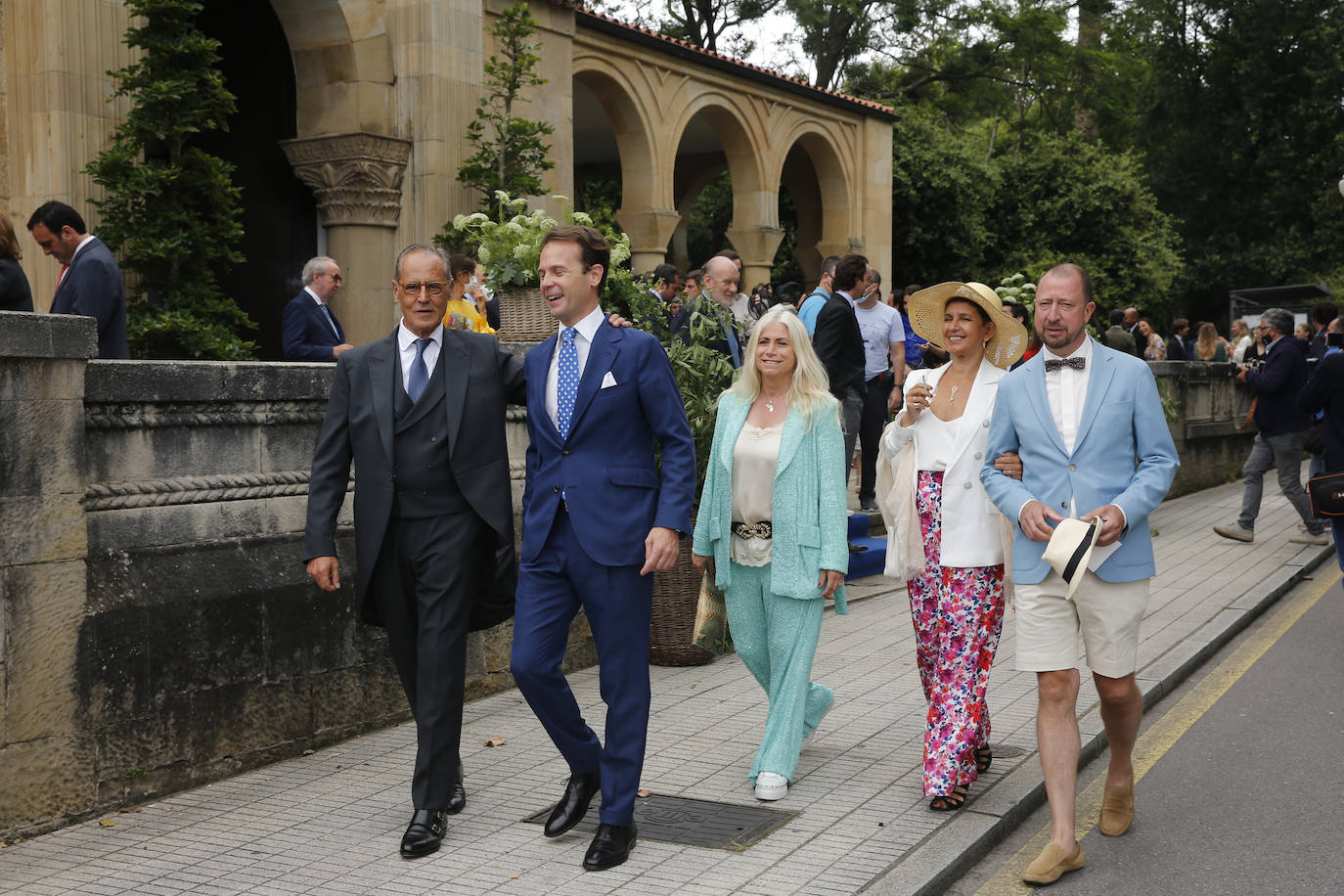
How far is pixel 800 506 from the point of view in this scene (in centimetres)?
557

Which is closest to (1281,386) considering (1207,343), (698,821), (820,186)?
(1207,343)

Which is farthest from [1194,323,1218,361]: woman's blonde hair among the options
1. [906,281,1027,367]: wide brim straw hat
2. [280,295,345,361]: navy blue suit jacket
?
[906,281,1027,367]: wide brim straw hat

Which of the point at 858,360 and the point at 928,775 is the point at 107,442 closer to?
the point at 928,775

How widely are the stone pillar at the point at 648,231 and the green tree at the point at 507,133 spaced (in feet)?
14.1

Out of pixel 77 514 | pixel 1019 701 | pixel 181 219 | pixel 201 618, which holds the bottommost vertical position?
pixel 1019 701

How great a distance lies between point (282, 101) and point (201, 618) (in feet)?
29.6

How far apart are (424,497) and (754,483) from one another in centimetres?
142

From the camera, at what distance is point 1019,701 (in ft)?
23.4

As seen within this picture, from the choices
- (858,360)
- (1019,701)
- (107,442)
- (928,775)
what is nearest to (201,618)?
(107,442)

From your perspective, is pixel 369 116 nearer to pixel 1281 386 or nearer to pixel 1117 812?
pixel 1281 386

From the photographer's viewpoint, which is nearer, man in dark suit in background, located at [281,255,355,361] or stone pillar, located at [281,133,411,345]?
man in dark suit in background, located at [281,255,355,361]

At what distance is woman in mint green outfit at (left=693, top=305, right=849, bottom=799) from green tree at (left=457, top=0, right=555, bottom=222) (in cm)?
745

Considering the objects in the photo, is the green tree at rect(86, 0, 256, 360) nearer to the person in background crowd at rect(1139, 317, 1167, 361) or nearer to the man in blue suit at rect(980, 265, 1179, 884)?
the man in blue suit at rect(980, 265, 1179, 884)

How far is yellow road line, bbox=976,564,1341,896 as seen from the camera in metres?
4.89
